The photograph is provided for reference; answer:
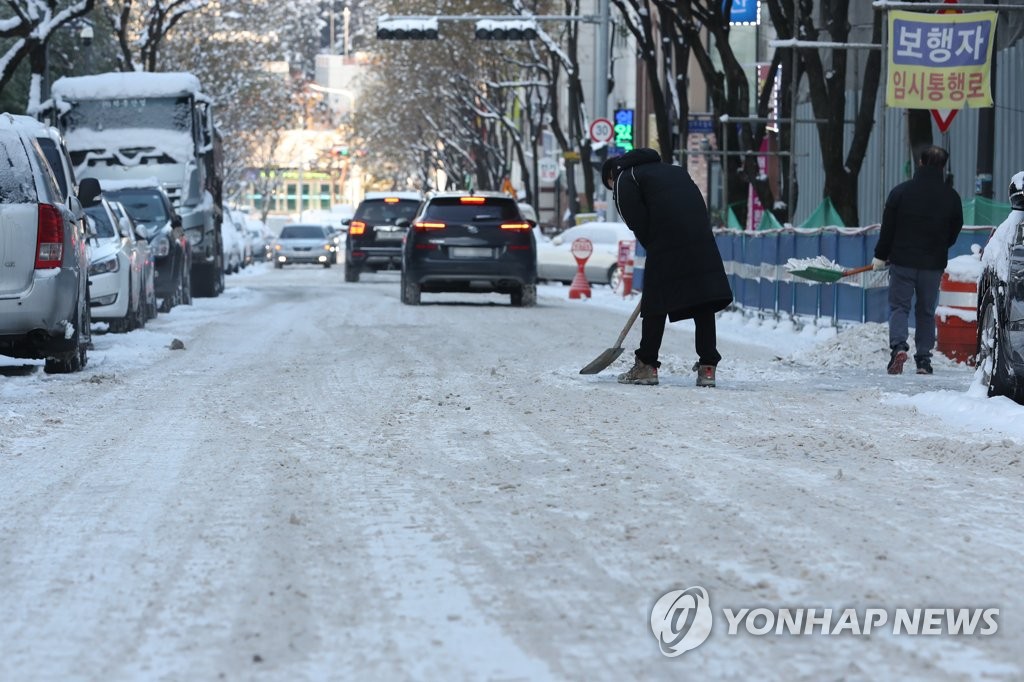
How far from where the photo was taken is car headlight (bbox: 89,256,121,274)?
19.2m

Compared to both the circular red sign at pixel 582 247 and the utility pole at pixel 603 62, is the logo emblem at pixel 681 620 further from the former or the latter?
the utility pole at pixel 603 62

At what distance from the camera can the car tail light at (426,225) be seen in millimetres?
26188

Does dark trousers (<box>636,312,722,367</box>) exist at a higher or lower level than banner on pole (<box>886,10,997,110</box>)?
lower

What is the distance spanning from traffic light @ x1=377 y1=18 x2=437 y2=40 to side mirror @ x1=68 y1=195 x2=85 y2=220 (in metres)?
24.6

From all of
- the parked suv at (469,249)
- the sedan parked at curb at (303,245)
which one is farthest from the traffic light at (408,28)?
the sedan parked at curb at (303,245)

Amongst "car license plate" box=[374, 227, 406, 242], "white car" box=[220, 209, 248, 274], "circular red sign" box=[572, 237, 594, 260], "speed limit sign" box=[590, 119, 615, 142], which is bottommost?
"white car" box=[220, 209, 248, 274]

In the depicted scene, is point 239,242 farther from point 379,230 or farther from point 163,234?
point 163,234

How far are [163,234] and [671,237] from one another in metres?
13.7

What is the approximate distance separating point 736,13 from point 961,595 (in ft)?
134

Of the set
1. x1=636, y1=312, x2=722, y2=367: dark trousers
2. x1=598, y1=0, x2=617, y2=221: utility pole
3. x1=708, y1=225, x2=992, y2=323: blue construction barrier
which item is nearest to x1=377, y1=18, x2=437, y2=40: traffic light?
x1=598, y1=0, x2=617, y2=221: utility pole

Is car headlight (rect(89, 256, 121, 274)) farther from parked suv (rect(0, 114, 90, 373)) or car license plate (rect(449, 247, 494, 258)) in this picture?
car license plate (rect(449, 247, 494, 258))

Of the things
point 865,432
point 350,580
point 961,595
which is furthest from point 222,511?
point 865,432

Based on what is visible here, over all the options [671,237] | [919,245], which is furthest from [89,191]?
[919,245]

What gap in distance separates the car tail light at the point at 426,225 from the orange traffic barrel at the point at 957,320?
11.1m
